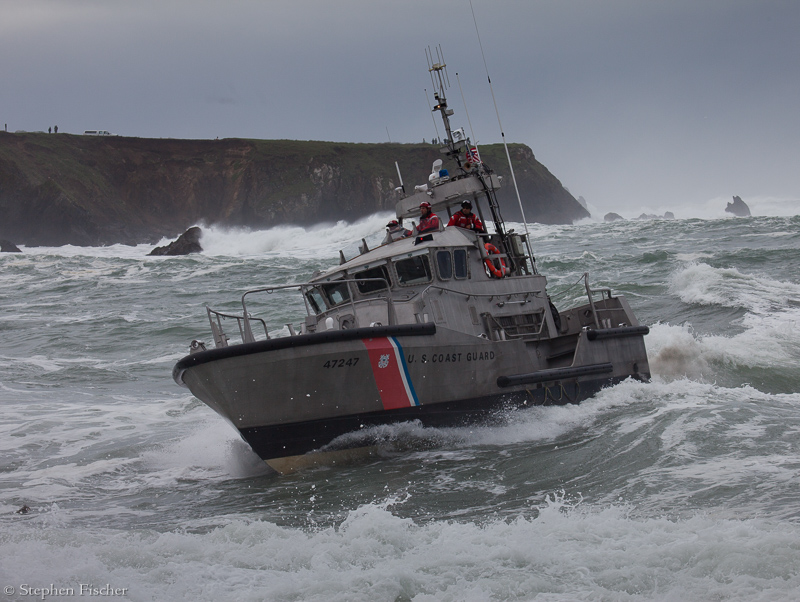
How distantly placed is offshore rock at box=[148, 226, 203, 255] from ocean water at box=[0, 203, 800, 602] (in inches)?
1600

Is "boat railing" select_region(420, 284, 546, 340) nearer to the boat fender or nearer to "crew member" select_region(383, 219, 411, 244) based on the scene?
the boat fender

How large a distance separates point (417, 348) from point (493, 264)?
2.62 meters

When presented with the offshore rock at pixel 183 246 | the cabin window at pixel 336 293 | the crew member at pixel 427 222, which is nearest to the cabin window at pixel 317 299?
the cabin window at pixel 336 293

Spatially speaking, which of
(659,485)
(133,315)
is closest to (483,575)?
(659,485)

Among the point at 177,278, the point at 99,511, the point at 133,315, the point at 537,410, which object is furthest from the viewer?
the point at 177,278

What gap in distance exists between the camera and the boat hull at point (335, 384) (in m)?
8.35

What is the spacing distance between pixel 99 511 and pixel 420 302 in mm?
4355

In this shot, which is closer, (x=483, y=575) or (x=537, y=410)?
(x=483, y=575)

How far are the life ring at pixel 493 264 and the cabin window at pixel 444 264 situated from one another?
2.74 feet

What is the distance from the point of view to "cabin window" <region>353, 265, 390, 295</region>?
10.2 meters

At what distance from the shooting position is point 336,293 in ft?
34.8

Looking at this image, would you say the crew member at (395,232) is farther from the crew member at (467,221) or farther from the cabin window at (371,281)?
the cabin window at (371,281)

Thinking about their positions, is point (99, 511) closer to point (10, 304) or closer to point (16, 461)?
point (16, 461)

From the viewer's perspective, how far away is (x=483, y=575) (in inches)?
183
